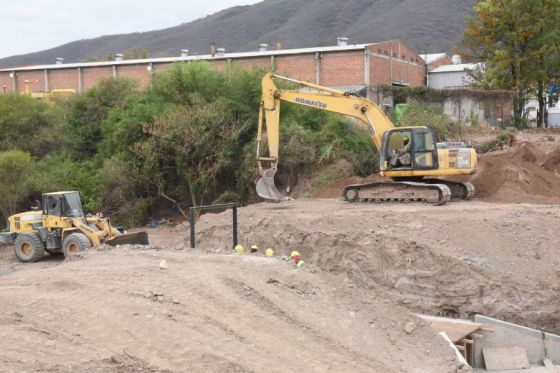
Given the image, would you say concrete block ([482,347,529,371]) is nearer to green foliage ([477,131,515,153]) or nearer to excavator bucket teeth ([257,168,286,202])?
excavator bucket teeth ([257,168,286,202])

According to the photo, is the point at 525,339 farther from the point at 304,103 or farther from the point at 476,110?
the point at 476,110

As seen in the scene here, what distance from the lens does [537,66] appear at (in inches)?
1169

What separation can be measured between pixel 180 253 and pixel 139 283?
8.15 feet

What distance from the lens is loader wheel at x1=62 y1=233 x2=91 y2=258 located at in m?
16.0

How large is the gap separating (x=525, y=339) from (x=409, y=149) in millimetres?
6653

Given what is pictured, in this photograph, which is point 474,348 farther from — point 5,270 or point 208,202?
point 208,202

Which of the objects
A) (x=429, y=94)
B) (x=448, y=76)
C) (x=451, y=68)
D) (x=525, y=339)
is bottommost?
(x=525, y=339)

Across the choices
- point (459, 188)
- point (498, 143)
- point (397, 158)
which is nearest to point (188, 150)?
point (397, 158)

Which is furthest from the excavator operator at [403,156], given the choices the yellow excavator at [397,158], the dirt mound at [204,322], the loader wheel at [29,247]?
the loader wheel at [29,247]

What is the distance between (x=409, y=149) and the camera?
653 inches

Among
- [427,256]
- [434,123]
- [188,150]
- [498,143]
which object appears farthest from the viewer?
[498,143]

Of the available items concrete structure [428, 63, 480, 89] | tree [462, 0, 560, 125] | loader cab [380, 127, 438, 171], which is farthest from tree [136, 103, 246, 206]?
concrete structure [428, 63, 480, 89]

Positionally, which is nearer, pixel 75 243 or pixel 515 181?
pixel 75 243

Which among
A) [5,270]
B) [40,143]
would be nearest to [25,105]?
[40,143]
